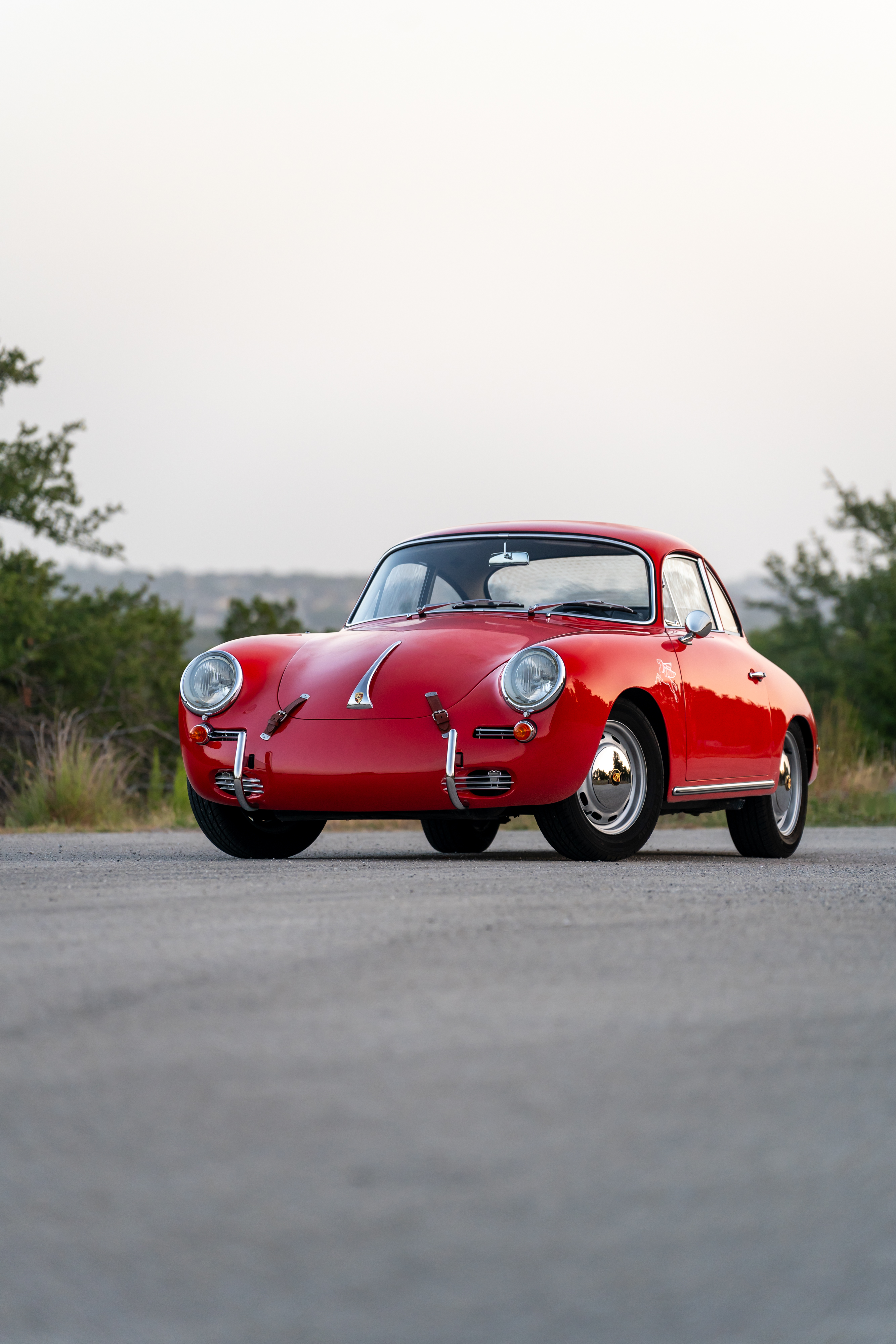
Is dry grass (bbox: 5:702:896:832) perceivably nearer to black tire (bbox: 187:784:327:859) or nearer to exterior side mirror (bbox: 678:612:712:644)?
exterior side mirror (bbox: 678:612:712:644)

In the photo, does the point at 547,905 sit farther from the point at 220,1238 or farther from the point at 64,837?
the point at 64,837

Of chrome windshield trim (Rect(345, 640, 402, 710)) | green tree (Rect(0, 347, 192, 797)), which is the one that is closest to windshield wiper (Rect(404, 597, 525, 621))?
chrome windshield trim (Rect(345, 640, 402, 710))

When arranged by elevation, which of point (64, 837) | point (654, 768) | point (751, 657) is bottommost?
point (64, 837)

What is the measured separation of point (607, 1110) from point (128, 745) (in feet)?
61.5

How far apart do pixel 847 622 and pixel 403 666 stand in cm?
3589

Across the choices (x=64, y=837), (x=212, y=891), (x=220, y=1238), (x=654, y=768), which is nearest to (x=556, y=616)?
(x=654, y=768)

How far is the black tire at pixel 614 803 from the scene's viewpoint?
6.54 meters

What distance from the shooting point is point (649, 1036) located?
283cm

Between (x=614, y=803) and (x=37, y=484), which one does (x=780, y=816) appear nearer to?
(x=614, y=803)

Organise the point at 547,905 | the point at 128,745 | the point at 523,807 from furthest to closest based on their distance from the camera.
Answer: the point at 128,745 → the point at 523,807 → the point at 547,905

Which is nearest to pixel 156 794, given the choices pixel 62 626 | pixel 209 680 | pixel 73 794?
pixel 73 794

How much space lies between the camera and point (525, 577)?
7.88 meters

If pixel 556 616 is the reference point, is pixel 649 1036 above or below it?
below

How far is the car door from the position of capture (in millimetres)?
7359
